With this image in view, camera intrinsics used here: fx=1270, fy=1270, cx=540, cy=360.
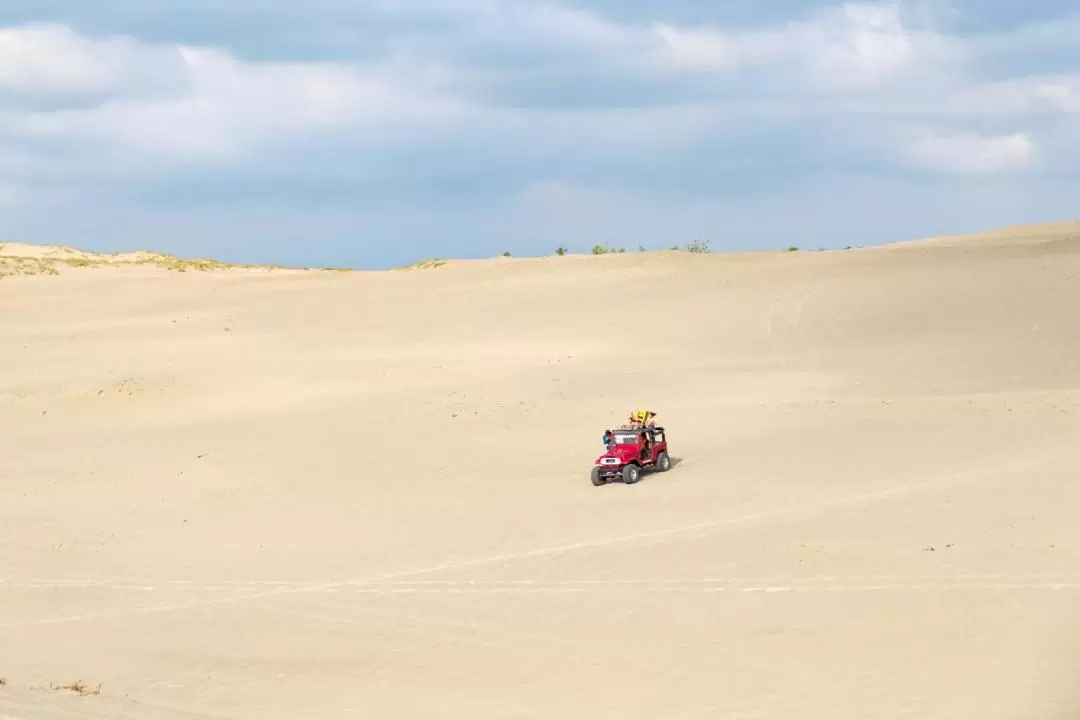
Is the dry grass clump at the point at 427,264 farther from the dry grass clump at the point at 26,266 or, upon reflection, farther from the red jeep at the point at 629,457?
the red jeep at the point at 629,457

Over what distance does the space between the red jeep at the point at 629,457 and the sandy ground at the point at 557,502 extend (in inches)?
21.7

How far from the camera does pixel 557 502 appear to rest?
2045 cm

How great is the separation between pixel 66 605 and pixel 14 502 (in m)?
7.12

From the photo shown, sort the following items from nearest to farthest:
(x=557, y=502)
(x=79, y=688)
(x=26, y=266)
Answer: (x=79, y=688) < (x=557, y=502) < (x=26, y=266)

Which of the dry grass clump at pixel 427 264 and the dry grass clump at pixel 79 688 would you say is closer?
the dry grass clump at pixel 79 688

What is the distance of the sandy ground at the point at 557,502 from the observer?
1218 cm

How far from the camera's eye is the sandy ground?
480 inches

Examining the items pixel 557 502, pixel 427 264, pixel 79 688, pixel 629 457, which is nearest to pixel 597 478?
pixel 629 457

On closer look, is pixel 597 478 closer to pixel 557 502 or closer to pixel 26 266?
pixel 557 502

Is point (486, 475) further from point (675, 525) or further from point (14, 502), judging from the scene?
point (14, 502)

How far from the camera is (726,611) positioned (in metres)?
13.9

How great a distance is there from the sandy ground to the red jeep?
0.55m

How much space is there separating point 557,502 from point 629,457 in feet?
5.19

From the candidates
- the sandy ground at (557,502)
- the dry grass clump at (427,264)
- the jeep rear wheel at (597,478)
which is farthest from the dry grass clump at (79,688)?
the dry grass clump at (427,264)
